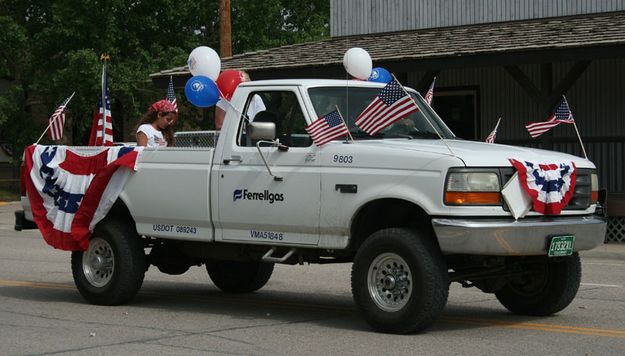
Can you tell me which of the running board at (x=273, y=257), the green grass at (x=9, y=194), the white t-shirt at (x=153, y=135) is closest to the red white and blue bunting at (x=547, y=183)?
the running board at (x=273, y=257)

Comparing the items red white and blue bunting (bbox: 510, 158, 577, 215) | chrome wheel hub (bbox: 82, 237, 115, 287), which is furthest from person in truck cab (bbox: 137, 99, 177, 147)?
red white and blue bunting (bbox: 510, 158, 577, 215)

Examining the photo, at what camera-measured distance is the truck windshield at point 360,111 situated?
9516 millimetres

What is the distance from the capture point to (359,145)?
9.01 m

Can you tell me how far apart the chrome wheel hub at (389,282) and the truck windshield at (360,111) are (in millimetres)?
1256

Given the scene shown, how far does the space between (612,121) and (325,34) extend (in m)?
23.0

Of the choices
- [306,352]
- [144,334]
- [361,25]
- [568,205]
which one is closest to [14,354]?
[144,334]

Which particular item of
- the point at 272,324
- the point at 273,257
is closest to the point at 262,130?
the point at 273,257

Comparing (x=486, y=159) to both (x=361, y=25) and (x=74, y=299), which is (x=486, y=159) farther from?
(x=361, y=25)

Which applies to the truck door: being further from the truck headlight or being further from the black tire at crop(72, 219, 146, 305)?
the truck headlight

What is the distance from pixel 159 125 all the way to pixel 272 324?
312 centimetres

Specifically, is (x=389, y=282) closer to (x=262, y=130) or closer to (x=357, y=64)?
(x=262, y=130)

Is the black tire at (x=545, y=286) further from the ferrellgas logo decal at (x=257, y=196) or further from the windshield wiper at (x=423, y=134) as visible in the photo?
the ferrellgas logo decal at (x=257, y=196)

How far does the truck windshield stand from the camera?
31.2ft

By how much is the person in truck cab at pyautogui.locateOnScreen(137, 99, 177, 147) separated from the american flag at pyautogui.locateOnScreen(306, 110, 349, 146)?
266cm
